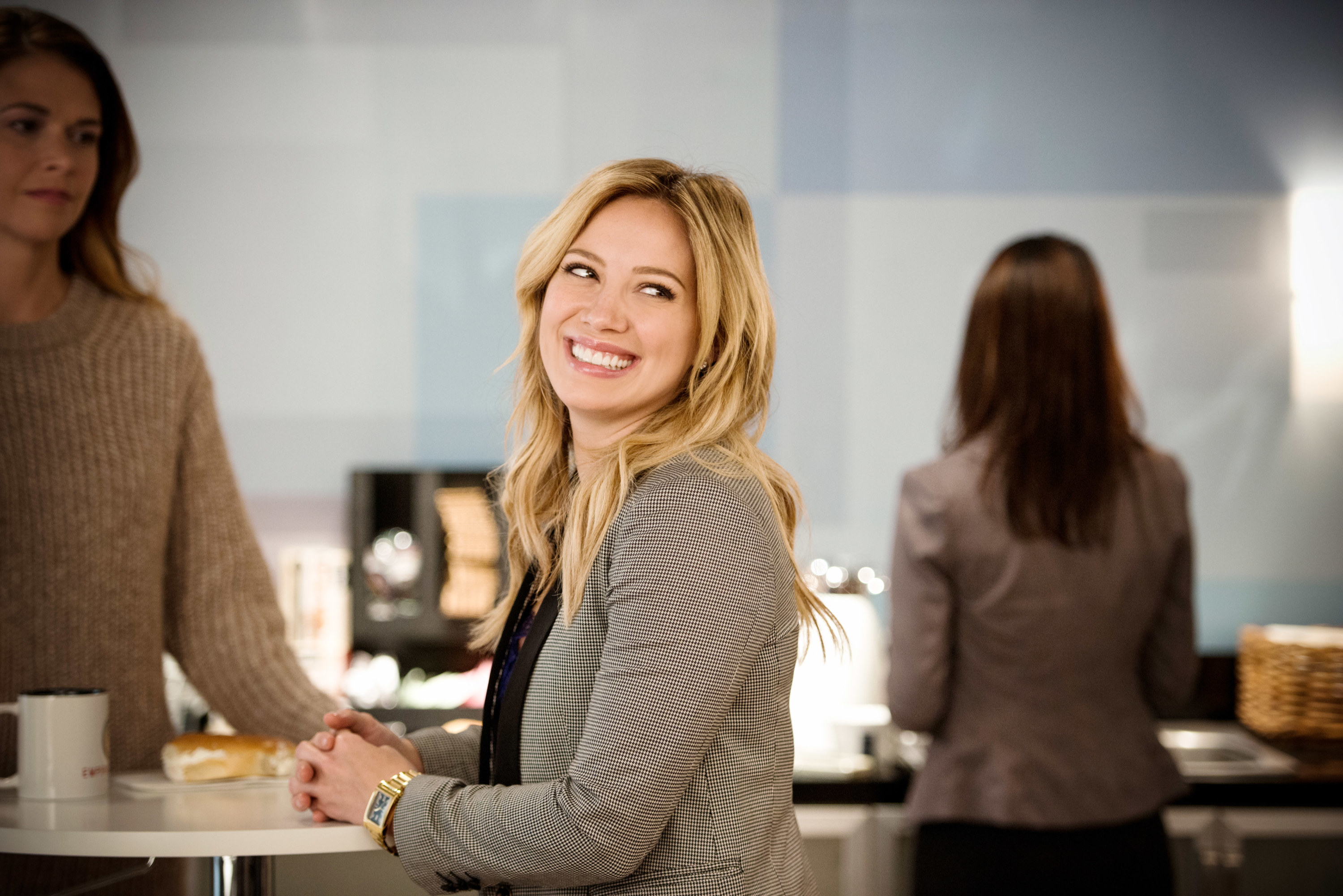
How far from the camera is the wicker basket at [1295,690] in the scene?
9.21 ft

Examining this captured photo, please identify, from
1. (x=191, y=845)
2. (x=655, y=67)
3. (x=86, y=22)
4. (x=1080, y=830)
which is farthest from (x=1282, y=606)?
(x=86, y=22)

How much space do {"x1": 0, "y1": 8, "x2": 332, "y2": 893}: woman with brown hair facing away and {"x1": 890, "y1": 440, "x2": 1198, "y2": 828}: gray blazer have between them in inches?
39.8

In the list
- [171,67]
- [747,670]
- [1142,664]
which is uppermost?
[171,67]

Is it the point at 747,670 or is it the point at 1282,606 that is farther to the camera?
the point at 1282,606

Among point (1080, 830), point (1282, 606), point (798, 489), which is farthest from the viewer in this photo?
point (1282, 606)

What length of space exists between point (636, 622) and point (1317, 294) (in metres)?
2.95

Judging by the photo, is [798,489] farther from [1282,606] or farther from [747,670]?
[1282,606]

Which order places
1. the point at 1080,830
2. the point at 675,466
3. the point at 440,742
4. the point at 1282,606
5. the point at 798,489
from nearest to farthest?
the point at 675,466
the point at 798,489
the point at 440,742
the point at 1080,830
the point at 1282,606

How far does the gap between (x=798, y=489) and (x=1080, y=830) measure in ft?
3.56

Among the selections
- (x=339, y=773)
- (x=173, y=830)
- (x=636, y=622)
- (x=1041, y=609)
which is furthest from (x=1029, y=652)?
(x=173, y=830)

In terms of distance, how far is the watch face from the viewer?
1180 mm

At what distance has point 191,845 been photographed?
1.10 meters

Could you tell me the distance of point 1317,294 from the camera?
11.0ft

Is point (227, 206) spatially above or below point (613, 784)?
above
